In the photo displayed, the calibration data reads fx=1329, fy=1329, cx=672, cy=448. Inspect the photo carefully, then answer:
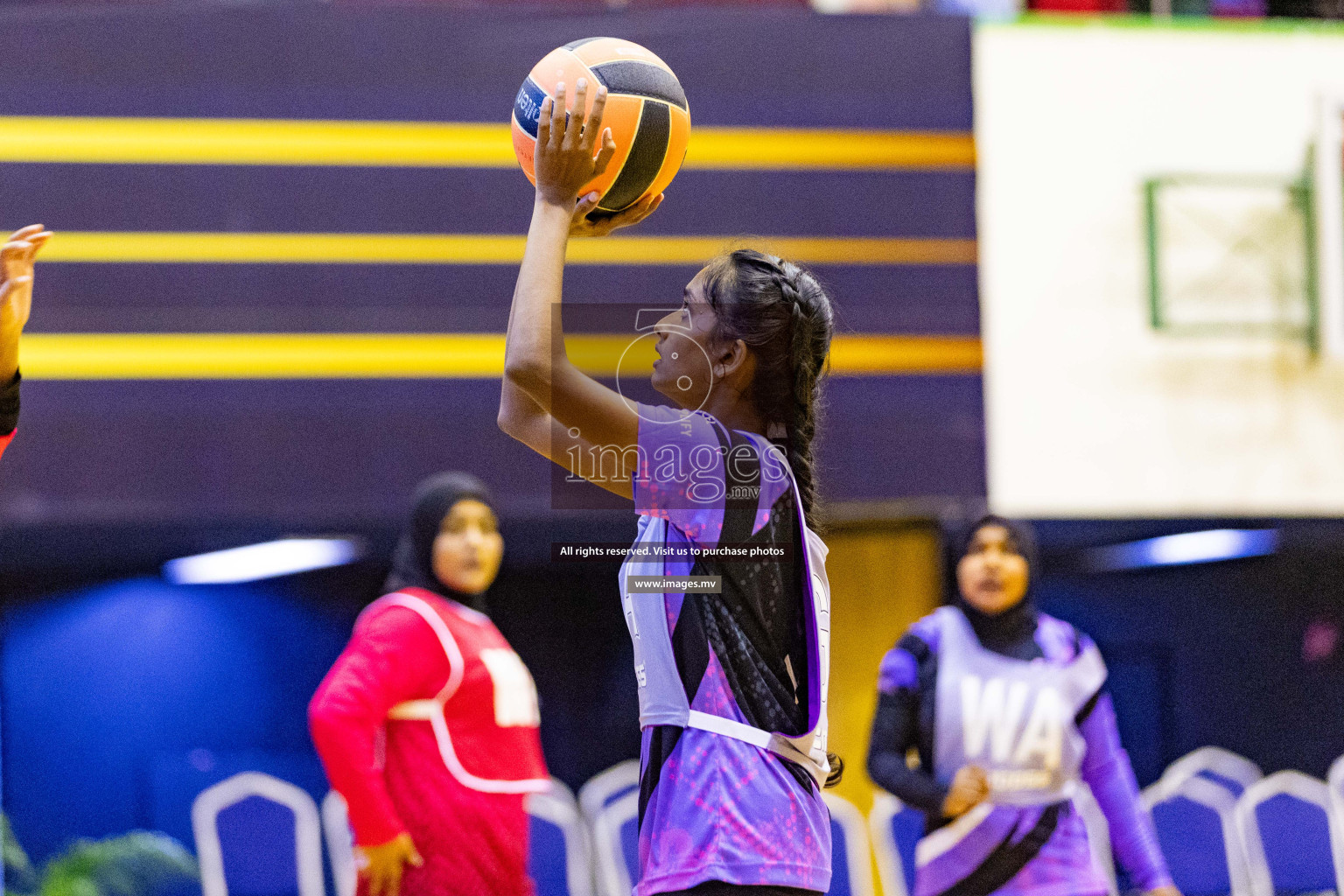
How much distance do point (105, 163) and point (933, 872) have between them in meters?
5.35

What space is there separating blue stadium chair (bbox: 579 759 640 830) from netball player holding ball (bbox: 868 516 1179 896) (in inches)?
112

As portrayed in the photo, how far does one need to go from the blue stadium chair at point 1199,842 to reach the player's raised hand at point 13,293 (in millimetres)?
6227

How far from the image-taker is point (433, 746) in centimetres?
393

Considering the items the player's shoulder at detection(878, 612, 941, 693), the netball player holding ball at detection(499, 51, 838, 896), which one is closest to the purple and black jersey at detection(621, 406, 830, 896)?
the netball player holding ball at detection(499, 51, 838, 896)

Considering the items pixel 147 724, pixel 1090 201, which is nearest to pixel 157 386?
pixel 147 724

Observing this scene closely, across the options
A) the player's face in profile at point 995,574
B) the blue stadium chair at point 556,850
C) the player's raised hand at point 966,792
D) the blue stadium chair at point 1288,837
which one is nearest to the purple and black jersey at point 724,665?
the player's raised hand at point 966,792

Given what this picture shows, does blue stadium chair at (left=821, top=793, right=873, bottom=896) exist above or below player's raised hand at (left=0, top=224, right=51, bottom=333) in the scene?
below

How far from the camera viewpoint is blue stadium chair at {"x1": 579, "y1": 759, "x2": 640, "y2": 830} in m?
7.00

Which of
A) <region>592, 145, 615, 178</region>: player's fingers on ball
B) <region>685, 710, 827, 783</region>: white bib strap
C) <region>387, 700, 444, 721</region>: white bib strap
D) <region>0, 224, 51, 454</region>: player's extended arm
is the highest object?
<region>592, 145, 615, 178</region>: player's fingers on ball

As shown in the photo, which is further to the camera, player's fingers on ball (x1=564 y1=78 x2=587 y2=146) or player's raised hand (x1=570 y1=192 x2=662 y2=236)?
player's raised hand (x1=570 y1=192 x2=662 y2=236)

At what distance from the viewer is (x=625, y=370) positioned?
3.00 meters

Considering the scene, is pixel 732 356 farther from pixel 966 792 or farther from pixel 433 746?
pixel 966 792

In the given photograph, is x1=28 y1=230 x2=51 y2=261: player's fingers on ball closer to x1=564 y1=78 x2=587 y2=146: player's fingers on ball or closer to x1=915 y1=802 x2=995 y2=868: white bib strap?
x1=564 y1=78 x2=587 y2=146: player's fingers on ball

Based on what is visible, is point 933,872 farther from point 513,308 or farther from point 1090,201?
point 1090,201
